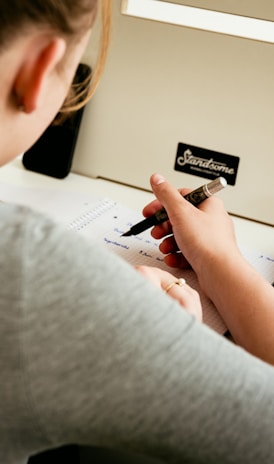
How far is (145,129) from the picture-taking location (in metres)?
1.09

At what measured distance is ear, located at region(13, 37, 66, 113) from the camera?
47cm

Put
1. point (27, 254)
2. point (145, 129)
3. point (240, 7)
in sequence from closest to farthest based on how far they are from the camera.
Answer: point (27, 254), point (240, 7), point (145, 129)

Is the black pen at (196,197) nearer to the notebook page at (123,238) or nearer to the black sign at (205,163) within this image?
the notebook page at (123,238)

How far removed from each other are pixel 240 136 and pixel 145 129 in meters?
0.17

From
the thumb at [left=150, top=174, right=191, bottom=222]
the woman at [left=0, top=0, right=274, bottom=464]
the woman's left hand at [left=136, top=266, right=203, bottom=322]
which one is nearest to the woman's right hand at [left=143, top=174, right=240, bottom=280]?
the thumb at [left=150, top=174, right=191, bottom=222]

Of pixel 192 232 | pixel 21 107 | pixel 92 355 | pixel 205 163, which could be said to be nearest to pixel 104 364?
pixel 92 355

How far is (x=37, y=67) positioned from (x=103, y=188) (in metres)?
0.62

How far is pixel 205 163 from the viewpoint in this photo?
1.07 meters

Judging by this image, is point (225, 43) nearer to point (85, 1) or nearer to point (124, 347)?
point (85, 1)

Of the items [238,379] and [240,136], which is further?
[240,136]

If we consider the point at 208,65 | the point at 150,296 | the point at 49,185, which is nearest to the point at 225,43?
the point at 208,65

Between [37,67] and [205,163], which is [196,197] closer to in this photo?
[205,163]

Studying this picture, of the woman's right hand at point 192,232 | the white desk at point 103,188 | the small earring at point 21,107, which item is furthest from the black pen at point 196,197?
the small earring at point 21,107

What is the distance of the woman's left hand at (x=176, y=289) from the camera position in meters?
0.67
